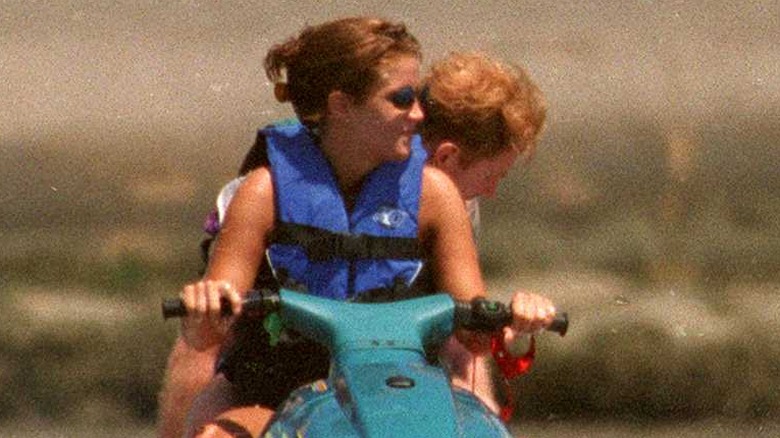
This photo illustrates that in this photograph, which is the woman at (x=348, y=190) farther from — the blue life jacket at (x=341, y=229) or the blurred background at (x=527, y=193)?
the blurred background at (x=527, y=193)

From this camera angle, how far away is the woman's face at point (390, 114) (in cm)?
729

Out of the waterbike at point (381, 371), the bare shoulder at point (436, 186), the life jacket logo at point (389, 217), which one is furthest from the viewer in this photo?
the bare shoulder at point (436, 186)

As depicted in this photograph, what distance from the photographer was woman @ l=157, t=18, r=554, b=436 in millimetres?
7277

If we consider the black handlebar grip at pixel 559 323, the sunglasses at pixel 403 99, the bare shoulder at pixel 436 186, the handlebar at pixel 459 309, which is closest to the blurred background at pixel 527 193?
the bare shoulder at pixel 436 186

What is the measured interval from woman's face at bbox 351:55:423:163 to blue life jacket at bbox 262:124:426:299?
0.09m

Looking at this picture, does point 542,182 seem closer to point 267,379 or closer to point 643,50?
point 643,50

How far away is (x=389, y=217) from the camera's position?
7.33 meters

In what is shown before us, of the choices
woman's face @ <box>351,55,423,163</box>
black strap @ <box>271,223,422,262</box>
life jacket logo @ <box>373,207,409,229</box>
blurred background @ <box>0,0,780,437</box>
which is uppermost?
woman's face @ <box>351,55,423,163</box>

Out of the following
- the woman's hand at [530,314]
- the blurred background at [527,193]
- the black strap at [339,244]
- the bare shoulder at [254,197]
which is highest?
the bare shoulder at [254,197]

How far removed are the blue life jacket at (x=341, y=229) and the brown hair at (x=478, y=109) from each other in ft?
2.88

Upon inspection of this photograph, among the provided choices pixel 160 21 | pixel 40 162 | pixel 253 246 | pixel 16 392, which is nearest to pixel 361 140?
pixel 253 246

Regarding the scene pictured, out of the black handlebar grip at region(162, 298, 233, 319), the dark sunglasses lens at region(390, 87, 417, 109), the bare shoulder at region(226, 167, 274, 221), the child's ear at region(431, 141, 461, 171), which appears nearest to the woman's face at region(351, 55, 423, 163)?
the dark sunglasses lens at region(390, 87, 417, 109)

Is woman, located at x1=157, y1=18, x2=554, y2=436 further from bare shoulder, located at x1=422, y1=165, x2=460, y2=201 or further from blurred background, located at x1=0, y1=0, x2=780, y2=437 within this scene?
blurred background, located at x1=0, y1=0, x2=780, y2=437

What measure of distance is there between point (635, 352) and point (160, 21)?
3751mm
